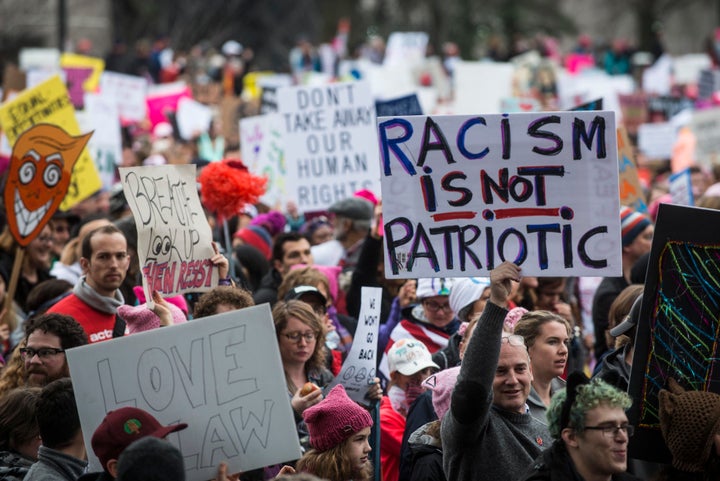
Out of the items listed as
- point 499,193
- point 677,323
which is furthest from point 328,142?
point 677,323

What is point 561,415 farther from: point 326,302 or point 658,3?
point 658,3

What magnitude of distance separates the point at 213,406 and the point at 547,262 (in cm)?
146

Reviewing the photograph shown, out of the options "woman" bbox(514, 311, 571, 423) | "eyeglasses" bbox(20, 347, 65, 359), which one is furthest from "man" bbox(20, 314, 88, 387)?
"woman" bbox(514, 311, 571, 423)

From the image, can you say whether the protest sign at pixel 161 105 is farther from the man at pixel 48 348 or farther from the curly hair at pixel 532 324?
the curly hair at pixel 532 324

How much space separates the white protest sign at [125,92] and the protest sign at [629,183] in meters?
8.75

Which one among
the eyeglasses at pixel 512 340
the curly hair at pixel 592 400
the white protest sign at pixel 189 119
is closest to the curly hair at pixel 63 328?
the eyeglasses at pixel 512 340

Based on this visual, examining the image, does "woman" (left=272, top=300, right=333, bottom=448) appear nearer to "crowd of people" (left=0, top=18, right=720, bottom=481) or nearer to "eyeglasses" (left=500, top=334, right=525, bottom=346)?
"crowd of people" (left=0, top=18, right=720, bottom=481)

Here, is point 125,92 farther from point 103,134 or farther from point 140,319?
point 140,319

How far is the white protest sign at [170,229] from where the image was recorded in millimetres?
6598

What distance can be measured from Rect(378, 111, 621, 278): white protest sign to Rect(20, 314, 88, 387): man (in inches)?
61.6

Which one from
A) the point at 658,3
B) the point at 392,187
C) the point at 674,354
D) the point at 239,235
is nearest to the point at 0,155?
the point at 239,235

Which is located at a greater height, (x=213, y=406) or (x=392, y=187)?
(x=392, y=187)

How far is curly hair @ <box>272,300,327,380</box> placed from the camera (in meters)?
6.56

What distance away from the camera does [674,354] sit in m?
5.11
